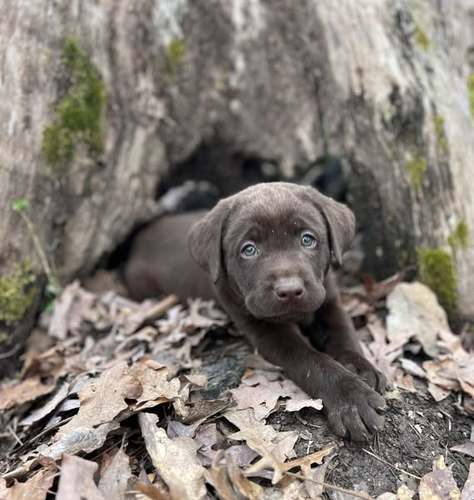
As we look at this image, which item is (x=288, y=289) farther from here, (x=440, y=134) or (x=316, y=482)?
(x=440, y=134)

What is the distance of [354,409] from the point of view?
11.8 feet

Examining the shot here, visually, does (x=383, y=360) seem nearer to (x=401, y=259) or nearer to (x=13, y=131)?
(x=401, y=259)

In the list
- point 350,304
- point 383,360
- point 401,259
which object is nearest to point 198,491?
point 383,360

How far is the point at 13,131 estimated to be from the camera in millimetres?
5160

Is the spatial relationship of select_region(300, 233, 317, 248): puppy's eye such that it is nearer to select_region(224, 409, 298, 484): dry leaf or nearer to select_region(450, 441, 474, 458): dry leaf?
select_region(224, 409, 298, 484): dry leaf

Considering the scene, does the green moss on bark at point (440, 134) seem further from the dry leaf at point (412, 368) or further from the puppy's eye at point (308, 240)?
the dry leaf at point (412, 368)

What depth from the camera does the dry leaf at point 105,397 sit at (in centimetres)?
360

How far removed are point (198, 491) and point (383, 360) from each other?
1.98m

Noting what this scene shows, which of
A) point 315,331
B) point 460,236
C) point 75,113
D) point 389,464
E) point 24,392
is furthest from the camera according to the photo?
point 75,113

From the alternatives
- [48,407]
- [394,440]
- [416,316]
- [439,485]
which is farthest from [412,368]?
[48,407]

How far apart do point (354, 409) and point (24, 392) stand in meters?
2.55

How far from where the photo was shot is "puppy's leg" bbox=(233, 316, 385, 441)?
359 cm

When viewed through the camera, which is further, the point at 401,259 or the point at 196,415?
the point at 401,259

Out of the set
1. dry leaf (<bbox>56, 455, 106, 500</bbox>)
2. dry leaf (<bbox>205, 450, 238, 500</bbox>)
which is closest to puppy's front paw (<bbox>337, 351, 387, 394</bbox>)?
dry leaf (<bbox>205, 450, 238, 500</bbox>)
